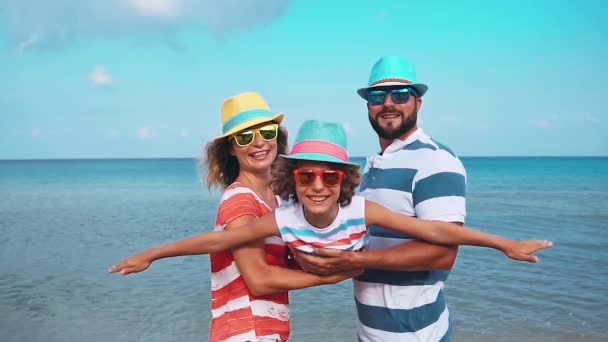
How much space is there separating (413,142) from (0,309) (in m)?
8.67

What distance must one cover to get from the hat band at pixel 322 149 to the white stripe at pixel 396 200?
28 cm

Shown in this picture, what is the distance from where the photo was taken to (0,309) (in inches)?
372

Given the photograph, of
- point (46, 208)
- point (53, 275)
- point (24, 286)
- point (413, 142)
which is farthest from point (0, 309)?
point (46, 208)

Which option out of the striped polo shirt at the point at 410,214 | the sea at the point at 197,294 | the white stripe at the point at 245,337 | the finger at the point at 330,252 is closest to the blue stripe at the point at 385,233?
the striped polo shirt at the point at 410,214

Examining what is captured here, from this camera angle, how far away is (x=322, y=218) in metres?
2.90

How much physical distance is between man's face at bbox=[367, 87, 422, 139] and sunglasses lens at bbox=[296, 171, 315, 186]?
23.8 inches

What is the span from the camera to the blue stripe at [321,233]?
2.86 m

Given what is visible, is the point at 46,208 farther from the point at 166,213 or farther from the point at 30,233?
the point at 30,233

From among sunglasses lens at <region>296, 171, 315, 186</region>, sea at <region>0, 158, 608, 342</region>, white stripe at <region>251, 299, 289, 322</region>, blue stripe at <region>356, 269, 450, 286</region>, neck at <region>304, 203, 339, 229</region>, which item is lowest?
sea at <region>0, 158, 608, 342</region>

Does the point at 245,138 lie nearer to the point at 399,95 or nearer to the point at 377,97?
the point at 377,97

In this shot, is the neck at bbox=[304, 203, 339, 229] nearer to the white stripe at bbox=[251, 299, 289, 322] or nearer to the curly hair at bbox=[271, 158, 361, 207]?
the curly hair at bbox=[271, 158, 361, 207]

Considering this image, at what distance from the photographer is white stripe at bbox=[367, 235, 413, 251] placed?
308 cm

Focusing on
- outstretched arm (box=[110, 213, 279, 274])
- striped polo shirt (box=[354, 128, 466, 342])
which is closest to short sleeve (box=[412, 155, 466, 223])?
striped polo shirt (box=[354, 128, 466, 342])

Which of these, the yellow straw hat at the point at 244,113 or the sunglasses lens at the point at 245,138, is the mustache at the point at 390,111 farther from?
the sunglasses lens at the point at 245,138
